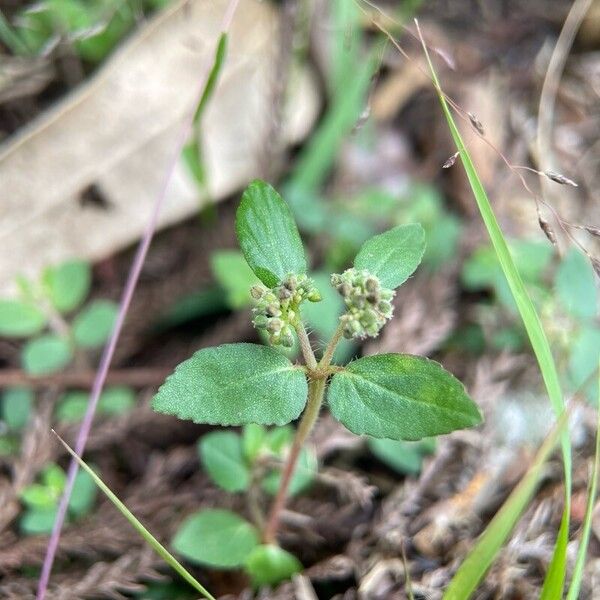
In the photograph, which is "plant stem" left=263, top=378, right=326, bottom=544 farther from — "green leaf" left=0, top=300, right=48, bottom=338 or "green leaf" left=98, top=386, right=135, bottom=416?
"green leaf" left=0, top=300, right=48, bottom=338

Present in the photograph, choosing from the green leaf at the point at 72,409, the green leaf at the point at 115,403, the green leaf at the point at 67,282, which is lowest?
the green leaf at the point at 115,403

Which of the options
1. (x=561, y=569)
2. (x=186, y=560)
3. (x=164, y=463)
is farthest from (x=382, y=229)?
(x=561, y=569)

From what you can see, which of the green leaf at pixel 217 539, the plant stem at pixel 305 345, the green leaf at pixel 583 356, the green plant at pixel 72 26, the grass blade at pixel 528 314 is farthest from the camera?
the green plant at pixel 72 26

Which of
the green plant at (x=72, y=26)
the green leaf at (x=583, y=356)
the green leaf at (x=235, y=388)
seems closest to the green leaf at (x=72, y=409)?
the green leaf at (x=235, y=388)

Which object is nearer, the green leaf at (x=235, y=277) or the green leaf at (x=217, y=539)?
the green leaf at (x=217, y=539)

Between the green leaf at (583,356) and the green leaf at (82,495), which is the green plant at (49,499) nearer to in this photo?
the green leaf at (82,495)
